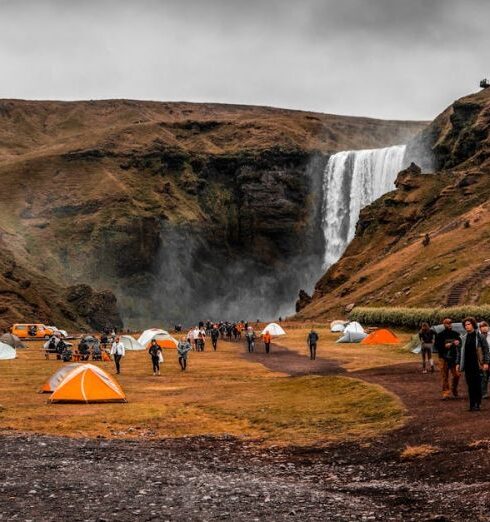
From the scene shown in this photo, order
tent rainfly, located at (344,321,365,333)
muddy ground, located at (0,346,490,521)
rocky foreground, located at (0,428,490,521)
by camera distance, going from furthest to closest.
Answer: tent rainfly, located at (344,321,365,333), muddy ground, located at (0,346,490,521), rocky foreground, located at (0,428,490,521)

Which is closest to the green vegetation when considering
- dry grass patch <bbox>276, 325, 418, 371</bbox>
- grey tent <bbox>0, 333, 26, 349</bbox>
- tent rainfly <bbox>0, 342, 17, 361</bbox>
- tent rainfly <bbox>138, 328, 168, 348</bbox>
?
dry grass patch <bbox>276, 325, 418, 371</bbox>

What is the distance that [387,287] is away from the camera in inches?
3209

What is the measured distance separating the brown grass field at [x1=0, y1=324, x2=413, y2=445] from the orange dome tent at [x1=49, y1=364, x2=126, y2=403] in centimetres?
55

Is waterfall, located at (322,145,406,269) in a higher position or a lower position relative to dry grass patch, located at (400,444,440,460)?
higher

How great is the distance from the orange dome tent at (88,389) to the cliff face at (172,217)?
101486mm

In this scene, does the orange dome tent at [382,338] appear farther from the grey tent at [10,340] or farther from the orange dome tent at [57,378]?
the orange dome tent at [57,378]

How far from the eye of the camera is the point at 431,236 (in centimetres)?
9000

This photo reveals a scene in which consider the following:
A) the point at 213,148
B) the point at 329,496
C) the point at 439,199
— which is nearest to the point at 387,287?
the point at 439,199

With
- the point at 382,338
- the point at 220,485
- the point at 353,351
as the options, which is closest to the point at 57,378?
the point at 220,485

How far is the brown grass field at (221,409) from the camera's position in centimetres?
2269

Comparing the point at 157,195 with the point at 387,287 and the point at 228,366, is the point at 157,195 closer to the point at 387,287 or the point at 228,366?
the point at 387,287

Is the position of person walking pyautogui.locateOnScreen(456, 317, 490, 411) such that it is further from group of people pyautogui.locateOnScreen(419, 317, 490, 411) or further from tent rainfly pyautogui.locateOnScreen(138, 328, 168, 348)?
tent rainfly pyautogui.locateOnScreen(138, 328, 168, 348)

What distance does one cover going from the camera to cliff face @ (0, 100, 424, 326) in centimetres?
14038

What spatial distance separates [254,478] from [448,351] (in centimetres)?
904
